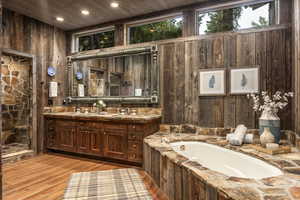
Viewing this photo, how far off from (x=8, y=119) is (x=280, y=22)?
5902 millimetres

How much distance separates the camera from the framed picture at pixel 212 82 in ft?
9.87

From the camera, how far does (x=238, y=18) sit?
3.00m

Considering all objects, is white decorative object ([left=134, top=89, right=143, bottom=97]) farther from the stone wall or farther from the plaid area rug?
the stone wall

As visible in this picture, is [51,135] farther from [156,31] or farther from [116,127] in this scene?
[156,31]

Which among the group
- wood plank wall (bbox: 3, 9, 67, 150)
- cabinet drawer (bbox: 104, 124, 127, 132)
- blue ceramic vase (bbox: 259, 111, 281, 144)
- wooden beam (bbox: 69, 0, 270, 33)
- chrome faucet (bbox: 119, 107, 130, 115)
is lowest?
cabinet drawer (bbox: 104, 124, 127, 132)

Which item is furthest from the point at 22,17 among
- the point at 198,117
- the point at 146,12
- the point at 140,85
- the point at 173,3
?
the point at 198,117

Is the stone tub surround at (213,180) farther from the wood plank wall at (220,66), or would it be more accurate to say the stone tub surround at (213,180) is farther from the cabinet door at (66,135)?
the cabinet door at (66,135)

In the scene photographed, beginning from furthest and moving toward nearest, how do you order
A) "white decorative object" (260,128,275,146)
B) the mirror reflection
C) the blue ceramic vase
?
the mirror reflection < the blue ceramic vase < "white decorative object" (260,128,275,146)

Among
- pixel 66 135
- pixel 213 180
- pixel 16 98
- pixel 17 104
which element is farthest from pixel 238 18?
pixel 17 104

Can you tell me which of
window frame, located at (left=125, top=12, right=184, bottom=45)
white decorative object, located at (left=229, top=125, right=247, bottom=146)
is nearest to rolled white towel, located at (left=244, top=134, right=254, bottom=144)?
white decorative object, located at (left=229, top=125, right=247, bottom=146)

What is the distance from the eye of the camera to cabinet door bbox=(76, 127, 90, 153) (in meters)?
3.47

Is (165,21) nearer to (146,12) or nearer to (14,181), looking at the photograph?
(146,12)

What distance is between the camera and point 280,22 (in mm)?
2701

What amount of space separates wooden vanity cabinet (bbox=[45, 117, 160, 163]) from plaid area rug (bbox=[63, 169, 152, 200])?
37cm
